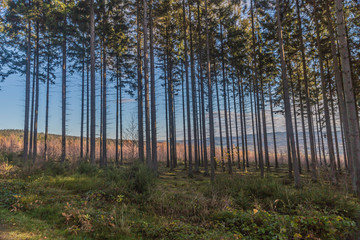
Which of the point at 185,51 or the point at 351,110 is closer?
the point at 351,110

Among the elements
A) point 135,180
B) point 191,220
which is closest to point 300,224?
point 191,220

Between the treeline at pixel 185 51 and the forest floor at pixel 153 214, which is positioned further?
the treeline at pixel 185 51

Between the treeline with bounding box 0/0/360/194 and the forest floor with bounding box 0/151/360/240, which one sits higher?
the treeline with bounding box 0/0/360/194

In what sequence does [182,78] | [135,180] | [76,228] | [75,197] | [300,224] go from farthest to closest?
[182,78]
[135,180]
[75,197]
[300,224]
[76,228]

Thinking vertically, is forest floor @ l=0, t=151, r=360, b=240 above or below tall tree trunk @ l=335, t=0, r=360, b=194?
below

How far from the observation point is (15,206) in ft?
15.2

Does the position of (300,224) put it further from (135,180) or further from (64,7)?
(64,7)

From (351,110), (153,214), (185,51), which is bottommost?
(153,214)

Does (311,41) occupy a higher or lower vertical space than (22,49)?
lower

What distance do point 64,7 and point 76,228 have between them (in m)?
15.2

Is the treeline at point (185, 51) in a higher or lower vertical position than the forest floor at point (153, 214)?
higher

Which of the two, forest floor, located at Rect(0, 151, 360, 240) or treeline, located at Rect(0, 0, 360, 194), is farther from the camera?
treeline, located at Rect(0, 0, 360, 194)

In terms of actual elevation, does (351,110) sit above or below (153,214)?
above

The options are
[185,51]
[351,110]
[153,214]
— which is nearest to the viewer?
[153,214]
